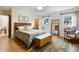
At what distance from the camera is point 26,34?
1877 mm

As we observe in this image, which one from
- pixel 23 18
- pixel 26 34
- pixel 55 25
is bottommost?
pixel 26 34

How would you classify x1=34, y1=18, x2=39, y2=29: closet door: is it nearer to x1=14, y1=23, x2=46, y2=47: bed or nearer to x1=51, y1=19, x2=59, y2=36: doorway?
x1=14, y1=23, x2=46, y2=47: bed

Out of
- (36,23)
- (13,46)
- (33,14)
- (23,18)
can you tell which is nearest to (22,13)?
(23,18)

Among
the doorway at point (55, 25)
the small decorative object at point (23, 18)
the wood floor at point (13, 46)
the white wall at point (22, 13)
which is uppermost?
the white wall at point (22, 13)

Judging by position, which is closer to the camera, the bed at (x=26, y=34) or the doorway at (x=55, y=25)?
the bed at (x=26, y=34)

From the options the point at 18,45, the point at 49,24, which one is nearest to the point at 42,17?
the point at 49,24

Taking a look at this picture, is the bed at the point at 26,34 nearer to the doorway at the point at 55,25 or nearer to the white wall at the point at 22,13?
the white wall at the point at 22,13

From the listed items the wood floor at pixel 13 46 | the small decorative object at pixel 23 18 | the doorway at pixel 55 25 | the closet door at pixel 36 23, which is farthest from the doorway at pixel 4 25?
the doorway at pixel 55 25

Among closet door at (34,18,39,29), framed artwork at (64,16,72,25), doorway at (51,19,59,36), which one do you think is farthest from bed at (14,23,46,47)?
framed artwork at (64,16,72,25)

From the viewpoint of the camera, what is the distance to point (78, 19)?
1.88 metres

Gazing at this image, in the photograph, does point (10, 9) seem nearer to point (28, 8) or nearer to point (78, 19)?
point (28, 8)

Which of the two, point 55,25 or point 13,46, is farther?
point 55,25

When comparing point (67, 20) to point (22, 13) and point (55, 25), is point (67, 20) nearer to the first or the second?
point (55, 25)

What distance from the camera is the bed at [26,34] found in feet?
6.15
